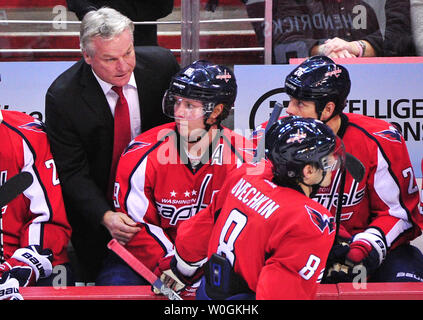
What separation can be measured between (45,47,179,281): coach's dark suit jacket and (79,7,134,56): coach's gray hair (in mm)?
192

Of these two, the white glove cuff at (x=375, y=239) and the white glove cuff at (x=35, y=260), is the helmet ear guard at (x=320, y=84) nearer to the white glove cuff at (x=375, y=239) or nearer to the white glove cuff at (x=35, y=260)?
the white glove cuff at (x=375, y=239)

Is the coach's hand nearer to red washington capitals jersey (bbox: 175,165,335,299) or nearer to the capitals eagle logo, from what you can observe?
red washington capitals jersey (bbox: 175,165,335,299)

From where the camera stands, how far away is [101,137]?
3031 mm

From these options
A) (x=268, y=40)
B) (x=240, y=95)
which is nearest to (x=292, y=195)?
(x=240, y=95)

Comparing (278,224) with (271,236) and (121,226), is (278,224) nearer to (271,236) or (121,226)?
(271,236)

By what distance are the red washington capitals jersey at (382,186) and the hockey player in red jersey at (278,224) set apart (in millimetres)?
585

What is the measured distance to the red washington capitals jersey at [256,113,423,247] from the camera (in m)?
2.82

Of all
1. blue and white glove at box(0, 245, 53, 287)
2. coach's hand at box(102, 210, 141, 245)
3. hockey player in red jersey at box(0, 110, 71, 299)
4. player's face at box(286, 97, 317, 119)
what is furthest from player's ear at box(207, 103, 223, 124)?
blue and white glove at box(0, 245, 53, 287)

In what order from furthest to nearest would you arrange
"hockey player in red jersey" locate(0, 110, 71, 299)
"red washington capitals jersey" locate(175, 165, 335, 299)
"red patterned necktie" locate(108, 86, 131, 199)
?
1. "red patterned necktie" locate(108, 86, 131, 199)
2. "hockey player in red jersey" locate(0, 110, 71, 299)
3. "red washington capitals jersey" locate(175, 165, 335, 299)

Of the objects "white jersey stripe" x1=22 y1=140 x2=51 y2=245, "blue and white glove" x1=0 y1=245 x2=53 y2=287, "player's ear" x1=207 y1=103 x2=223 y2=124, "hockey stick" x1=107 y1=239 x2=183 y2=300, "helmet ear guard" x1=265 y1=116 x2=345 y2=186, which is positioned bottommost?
"blue and white glove" x1=0 y1=245 x2=53 y2=287

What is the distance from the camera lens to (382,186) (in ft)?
9.29

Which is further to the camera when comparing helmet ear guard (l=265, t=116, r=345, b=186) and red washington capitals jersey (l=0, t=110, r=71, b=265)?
red washington capitals jersey (l=0, t=110, r=71, b=265)

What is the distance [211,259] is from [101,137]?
3.22 feet

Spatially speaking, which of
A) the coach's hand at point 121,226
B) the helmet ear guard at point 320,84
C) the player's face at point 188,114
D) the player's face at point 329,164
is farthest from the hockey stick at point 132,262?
the helmet ear guard at point 320,84
